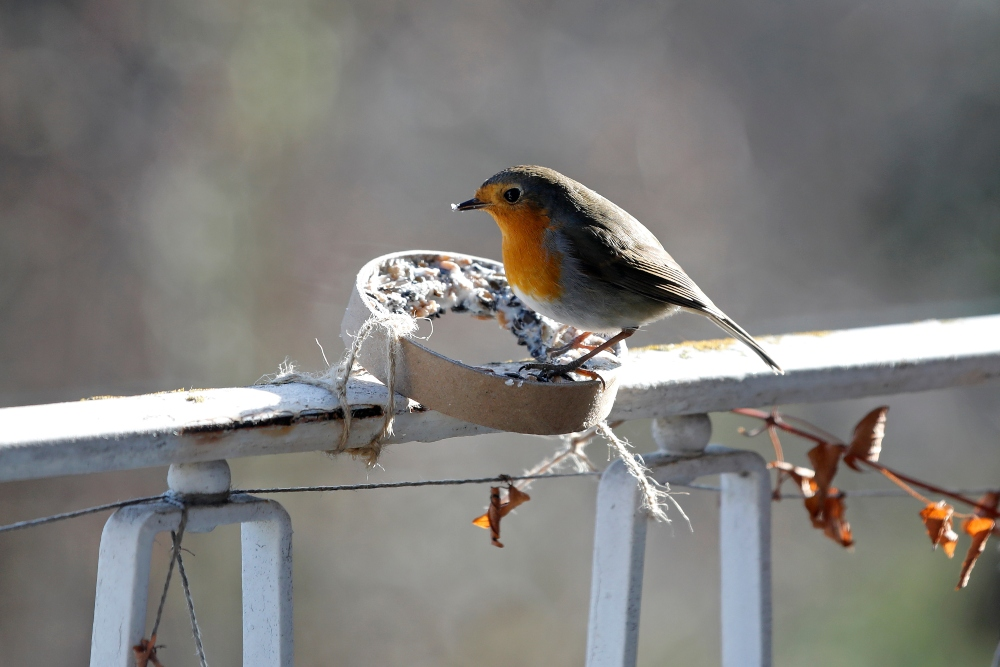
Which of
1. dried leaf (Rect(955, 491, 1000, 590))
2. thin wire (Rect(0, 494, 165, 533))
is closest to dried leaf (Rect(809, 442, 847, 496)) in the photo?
dried leaf (Rect(955, 491, 1000, 590))

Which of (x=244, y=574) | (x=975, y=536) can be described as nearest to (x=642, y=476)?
(x=244, y=574)

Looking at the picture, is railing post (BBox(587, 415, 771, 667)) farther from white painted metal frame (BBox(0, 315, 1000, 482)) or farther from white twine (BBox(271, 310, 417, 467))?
white twine (BBox(271, 310, 417, 467))

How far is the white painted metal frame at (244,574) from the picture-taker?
0.99 meters

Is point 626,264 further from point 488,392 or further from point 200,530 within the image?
point 200,530

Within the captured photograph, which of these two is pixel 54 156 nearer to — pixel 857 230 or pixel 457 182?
pixel 457 182

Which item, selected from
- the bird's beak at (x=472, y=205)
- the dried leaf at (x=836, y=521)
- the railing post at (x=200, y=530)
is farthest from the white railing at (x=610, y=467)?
the bird's beak at (x=472, y=205)

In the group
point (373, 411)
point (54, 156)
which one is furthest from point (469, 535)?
point (373, 411)

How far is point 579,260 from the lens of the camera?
167 cm

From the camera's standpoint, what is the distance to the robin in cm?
158

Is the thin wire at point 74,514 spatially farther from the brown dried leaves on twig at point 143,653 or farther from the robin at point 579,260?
the robin at point 579,260

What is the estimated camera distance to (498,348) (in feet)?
14.8

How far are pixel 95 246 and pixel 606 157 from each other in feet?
8.50

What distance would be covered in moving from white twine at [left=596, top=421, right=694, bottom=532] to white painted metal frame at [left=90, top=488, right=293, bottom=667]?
0.44 meters

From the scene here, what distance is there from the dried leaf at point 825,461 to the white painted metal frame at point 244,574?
941mm
